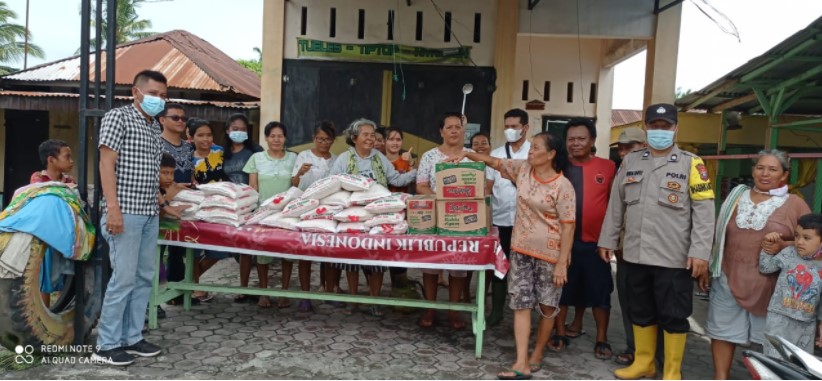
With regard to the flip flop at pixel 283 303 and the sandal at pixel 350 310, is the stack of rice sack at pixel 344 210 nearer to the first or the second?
the flip flop at pixel 283 303

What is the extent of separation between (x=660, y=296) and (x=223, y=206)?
10.4 feet

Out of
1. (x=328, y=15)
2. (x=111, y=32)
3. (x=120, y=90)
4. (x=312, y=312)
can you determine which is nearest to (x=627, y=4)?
(x=328, y=15)

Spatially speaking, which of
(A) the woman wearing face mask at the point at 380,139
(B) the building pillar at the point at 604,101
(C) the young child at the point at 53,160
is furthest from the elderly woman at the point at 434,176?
(B) the building pillar at the point at 604,101

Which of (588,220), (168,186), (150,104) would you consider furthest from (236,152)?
(588,220)

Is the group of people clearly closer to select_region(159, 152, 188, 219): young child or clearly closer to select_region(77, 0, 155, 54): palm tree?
select_region(159, 152, 188, 219): young child

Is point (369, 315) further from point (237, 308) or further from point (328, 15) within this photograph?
point (328, 15)

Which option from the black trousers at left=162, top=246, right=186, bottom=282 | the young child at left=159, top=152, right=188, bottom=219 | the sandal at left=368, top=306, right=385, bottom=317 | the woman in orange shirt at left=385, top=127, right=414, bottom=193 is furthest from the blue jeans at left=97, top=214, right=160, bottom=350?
the woman in orange shirt at left=385, top=127, right=414, bottom=193

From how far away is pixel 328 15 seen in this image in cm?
774

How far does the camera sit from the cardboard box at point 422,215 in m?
3.90

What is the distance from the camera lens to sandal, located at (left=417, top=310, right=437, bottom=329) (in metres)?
4.51

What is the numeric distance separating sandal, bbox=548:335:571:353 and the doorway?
11431 millimetres

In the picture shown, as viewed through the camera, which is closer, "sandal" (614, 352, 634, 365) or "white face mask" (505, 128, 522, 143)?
"sandal" (614, 352, 634, 365)

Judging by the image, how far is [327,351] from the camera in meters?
3.94

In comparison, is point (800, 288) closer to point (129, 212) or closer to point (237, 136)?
point (129, 212)
